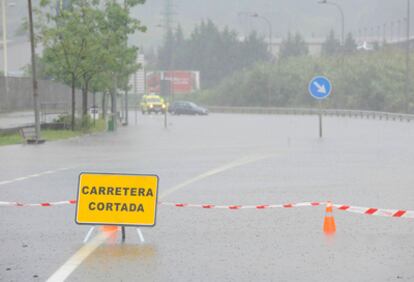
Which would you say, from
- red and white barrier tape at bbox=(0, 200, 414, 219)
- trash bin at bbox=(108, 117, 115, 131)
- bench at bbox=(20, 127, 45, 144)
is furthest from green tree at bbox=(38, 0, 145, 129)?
red and white barrier tape at bbox=(0, 200, 414, 219)

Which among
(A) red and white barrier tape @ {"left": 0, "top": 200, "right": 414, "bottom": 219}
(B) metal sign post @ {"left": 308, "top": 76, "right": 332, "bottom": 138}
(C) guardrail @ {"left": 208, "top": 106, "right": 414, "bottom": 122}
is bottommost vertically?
(C) guardrail @ {"left": 208, "top": 106, "right": 414, "bottom": 122}

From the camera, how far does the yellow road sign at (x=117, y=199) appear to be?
1089cm

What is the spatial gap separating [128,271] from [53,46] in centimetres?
3830

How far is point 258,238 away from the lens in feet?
36.5

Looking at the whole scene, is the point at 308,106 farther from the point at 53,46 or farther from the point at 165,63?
the point at 165,63

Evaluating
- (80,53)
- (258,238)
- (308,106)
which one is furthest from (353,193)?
(308,106)

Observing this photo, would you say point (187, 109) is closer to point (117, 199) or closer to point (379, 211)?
point (379, 211)

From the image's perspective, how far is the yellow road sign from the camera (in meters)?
10.9

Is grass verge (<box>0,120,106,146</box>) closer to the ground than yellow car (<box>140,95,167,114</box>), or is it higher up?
higher up

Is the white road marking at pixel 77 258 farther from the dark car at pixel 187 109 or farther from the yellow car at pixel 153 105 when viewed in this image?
the yellow car at pixel 153 105

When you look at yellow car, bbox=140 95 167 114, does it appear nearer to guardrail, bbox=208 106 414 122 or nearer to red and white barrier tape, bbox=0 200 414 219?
guardrail, bbox=208 106 414 122

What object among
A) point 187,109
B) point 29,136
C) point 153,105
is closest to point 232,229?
point 29,136

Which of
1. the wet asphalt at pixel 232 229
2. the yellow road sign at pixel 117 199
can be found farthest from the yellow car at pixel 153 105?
the yellow road sign at pixel 117 199

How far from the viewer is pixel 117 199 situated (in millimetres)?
10906
